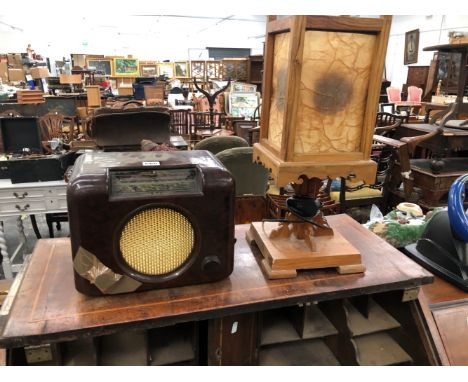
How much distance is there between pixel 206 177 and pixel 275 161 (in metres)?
0.20

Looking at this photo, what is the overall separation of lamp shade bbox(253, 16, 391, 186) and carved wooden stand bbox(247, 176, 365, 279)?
3.8 inches

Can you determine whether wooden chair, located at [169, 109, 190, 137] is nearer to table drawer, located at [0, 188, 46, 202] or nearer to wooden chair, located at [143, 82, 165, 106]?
wooden chair, located at [143, 82, 165, 106]

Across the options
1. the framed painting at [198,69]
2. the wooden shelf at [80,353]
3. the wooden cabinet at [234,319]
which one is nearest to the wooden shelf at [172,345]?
the wooden cabinet at [234,319]

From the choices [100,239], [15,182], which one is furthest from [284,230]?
[15,182]

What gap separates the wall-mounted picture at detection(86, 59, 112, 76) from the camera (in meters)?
8.41

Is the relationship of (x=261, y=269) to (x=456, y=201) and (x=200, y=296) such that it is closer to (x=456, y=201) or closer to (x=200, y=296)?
(x=200, y=296)

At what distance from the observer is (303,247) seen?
966mm

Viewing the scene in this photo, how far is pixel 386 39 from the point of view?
0.87m

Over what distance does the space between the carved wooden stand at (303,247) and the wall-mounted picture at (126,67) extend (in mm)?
8597

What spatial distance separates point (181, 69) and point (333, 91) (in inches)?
343

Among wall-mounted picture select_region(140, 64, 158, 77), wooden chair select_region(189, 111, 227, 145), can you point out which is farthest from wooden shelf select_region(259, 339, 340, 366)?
wall-mounted picture select_region(140, 64, 158, 77)

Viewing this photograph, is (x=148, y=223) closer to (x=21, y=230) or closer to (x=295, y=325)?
(x=295, y=325)

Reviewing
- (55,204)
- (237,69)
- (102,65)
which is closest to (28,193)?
(55,204)

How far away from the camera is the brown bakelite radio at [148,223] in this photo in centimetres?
76
